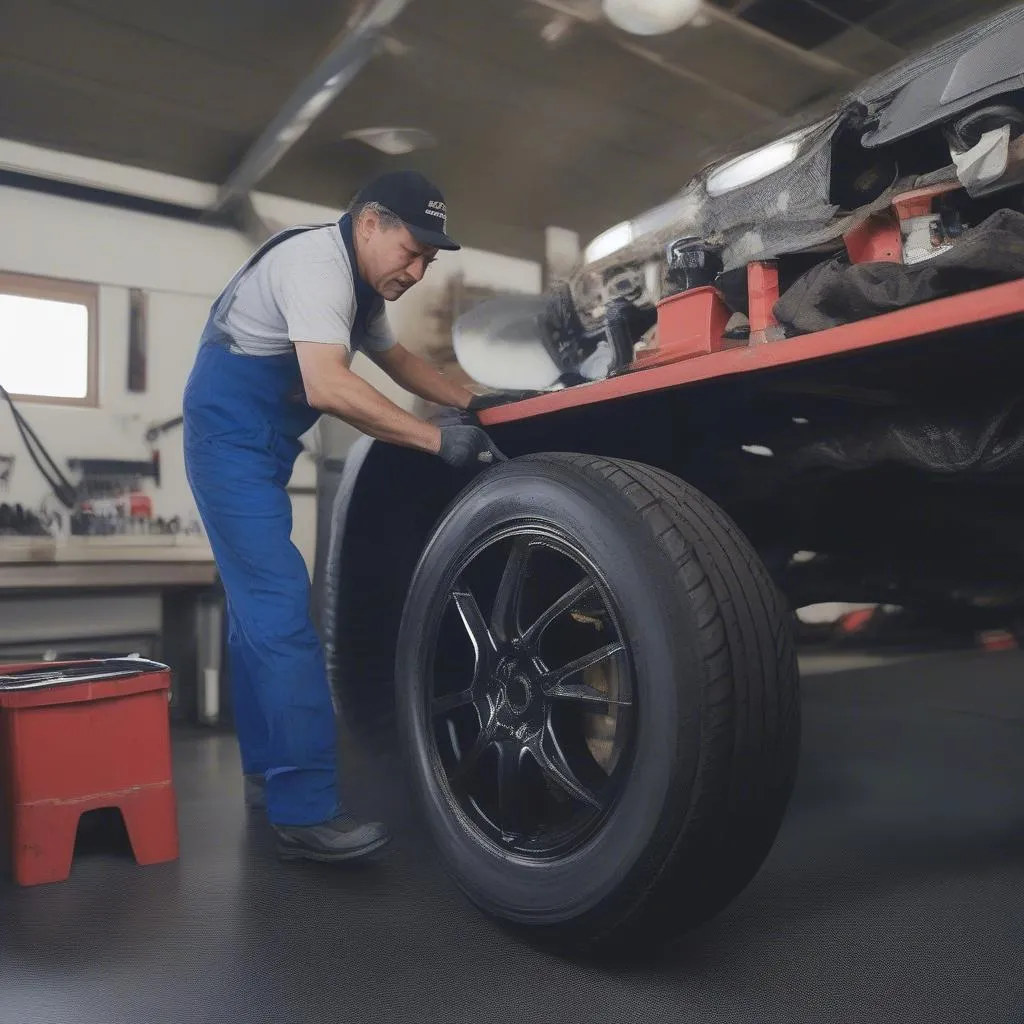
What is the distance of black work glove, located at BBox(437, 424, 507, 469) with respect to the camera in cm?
163

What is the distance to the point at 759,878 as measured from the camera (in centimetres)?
162

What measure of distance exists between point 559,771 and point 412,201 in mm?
1238

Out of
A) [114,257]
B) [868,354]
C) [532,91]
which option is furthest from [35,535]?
[868,354]

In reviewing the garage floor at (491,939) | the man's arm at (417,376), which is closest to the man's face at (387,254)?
the man's arm at (417,376)

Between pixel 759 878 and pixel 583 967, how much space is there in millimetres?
481

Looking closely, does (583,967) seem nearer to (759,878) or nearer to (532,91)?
(759,878)

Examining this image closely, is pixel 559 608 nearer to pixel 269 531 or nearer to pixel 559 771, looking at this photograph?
pixel 559 771

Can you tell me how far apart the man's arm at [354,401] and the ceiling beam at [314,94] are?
5.67 feet

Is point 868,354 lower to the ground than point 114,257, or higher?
lower

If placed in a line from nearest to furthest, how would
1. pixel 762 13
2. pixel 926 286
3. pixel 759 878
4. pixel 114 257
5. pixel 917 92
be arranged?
pixel 926 286 < pixel 917 92 < pixel 759 878 < pixel 762 13 < pixel 114 257

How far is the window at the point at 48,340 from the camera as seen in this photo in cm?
386

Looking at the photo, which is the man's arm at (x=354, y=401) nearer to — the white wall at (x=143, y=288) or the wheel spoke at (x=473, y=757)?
the wheel spoke at (x=473, y=757)

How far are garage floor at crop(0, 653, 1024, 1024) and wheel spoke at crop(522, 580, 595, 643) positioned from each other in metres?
0.47

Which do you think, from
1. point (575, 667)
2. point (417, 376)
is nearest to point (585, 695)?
point (575, 667)
